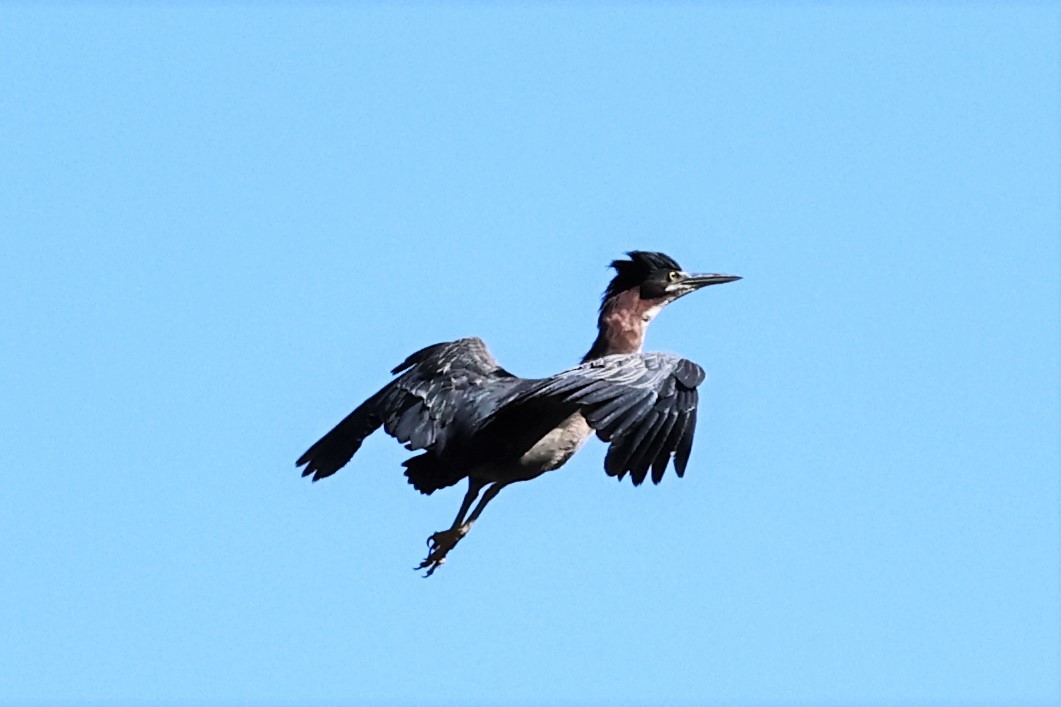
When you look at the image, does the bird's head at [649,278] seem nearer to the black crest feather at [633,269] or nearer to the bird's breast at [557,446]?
the black crest feather at [633,269]

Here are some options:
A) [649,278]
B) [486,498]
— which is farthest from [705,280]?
[486,498]

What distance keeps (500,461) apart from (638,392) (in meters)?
1.52

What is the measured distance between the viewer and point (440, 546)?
18.5 m

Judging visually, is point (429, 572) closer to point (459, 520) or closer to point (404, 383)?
point (459, 520)

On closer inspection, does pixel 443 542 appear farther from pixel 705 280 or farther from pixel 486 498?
pixel 705 280

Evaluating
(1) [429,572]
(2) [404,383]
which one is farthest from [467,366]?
(1) [429,572]

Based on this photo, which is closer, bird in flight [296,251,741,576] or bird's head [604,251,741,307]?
bird in flight [296,251,741,576]

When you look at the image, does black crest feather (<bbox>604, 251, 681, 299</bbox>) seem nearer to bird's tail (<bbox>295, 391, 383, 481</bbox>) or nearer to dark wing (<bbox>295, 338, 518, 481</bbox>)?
dark wing (<bbox>295, 338, 518, 481</bbox>)

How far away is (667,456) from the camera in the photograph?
1727 centimetres

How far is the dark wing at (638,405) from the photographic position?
17.2 m

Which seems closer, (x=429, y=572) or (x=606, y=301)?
(x=429, y=572)

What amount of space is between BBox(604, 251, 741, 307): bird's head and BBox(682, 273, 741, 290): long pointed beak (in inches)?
2.4

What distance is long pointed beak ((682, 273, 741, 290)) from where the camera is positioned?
20.5m

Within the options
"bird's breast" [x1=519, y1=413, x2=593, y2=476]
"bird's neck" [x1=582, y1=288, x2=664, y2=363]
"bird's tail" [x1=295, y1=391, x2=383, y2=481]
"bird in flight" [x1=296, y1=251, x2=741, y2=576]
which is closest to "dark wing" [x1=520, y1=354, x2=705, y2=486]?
"bird in flight" [x1=296, y1=251, x2=741, y2=576]
